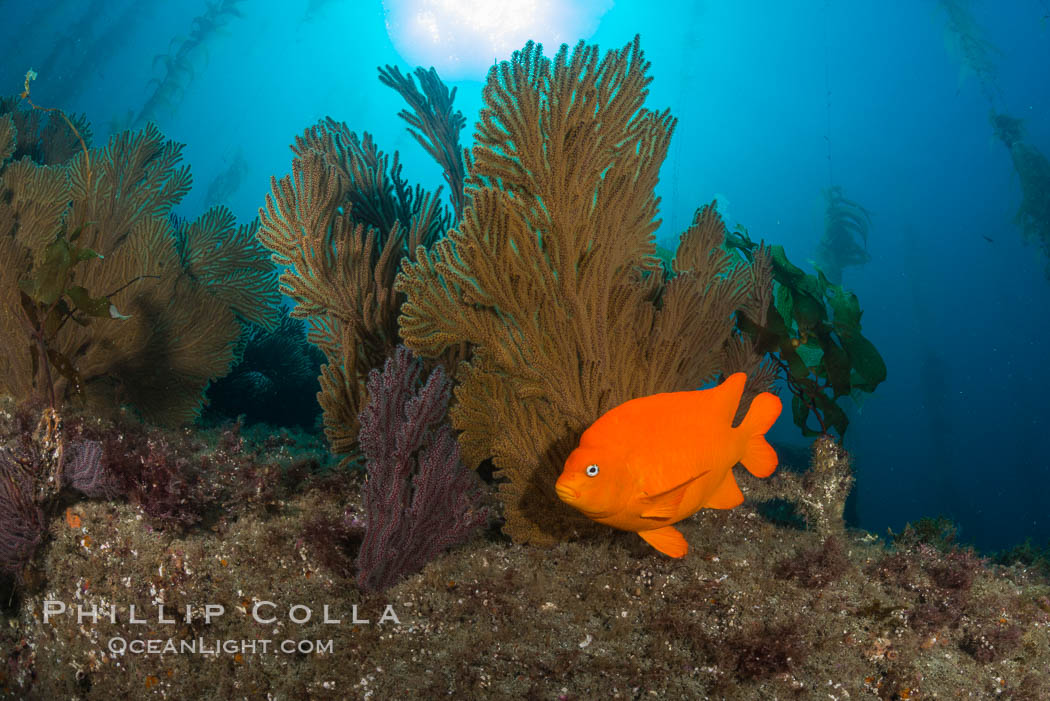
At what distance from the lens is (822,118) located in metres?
80.1

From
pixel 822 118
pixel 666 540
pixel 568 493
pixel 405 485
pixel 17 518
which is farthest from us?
pixel 822 118

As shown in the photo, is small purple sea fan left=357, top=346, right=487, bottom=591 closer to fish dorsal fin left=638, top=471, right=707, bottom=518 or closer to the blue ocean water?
fish dorsal fin left=638, top=471, right=707, bottom=518

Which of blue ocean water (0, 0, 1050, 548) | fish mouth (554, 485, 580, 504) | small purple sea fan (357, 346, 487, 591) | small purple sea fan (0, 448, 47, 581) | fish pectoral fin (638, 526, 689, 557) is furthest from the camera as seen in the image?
blue ocean water (0, 0, 1050, 548)

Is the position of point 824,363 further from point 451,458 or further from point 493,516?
point 451,458

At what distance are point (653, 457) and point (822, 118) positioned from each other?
10025cm

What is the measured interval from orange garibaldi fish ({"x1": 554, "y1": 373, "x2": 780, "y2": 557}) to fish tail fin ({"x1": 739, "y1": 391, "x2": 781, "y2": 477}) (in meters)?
0.14

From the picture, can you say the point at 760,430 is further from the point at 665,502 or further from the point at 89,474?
the point at 89,474

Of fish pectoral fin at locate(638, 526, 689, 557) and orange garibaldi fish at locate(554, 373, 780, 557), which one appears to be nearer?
orange garibaldi fish at locate(554, 373, 780, 557)

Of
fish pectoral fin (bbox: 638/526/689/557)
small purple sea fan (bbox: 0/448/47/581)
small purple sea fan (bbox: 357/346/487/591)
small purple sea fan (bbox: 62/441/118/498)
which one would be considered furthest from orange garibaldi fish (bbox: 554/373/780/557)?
small purple sea fan (bbox: 0/448/47/581)

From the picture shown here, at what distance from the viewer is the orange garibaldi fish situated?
1563 millimetres

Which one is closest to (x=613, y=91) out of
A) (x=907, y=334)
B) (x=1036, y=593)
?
(x=1036, y=593)

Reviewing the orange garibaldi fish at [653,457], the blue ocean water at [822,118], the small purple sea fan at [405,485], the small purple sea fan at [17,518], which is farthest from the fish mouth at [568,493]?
the blue ocean water at [822,118]

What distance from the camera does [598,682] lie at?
1.76 m

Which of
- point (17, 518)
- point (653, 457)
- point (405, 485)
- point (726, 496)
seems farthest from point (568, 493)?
point (17, 518)
